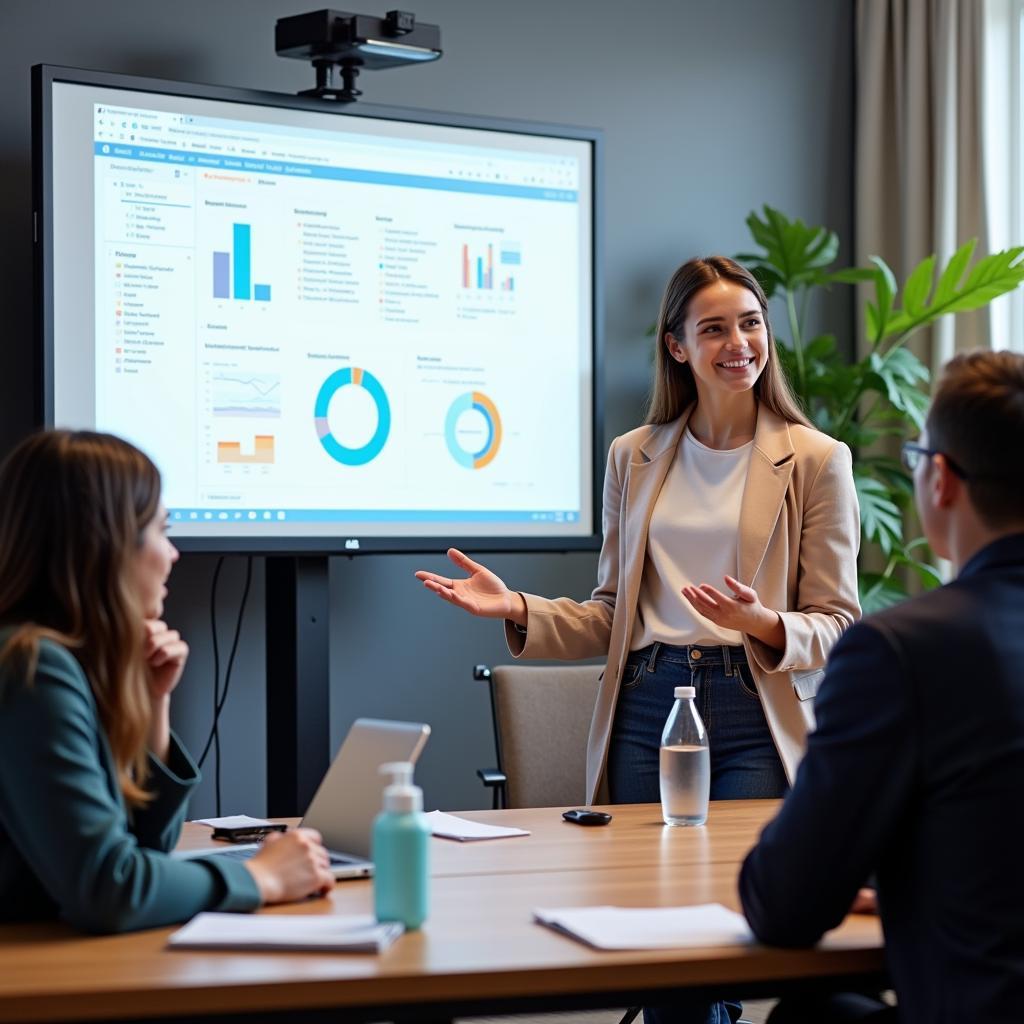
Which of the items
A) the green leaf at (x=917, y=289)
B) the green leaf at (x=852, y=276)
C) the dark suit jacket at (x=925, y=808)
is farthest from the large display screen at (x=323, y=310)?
the dark suit jacket at (x=925, y=808)

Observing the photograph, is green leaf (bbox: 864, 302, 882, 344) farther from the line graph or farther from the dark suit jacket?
the dark suit jacket

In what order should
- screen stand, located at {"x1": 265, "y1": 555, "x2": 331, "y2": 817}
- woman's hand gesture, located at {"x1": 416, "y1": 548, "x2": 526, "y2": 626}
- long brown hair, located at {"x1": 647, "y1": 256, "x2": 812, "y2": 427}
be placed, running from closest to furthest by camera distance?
woman's hand gesture, located at {"x1": 416, "y1": 548, "x2": 526, "y2": 626} → long brown hair, located at {"x1": 647, "y1": 256, "x2": 812, "y2": 427} → screen stand, located at {"x1": 265, "y1": 555, "x2": 331, "y2": 817}

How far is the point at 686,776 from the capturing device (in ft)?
7.45

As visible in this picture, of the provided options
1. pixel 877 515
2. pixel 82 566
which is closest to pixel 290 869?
pixel 82 566

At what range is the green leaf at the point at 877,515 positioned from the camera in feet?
13.8

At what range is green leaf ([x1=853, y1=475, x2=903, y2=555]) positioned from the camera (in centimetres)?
421

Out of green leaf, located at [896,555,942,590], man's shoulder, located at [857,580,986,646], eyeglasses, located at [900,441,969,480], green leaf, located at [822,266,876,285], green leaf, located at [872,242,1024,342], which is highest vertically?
green leaf, located at [822,266,876,285]

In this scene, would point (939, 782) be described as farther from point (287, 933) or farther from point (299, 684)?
point (299, 684)

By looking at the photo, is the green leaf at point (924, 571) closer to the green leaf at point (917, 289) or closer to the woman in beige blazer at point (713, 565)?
the green leaf at point (917, 289)

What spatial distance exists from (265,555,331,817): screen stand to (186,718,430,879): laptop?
1.68m

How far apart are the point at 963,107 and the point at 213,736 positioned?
117 inches

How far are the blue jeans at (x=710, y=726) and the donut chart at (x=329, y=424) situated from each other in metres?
1.27

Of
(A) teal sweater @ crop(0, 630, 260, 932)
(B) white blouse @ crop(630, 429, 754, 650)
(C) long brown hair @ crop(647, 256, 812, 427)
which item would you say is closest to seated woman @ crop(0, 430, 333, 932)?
(A) teal sweater @ crop(0, 630, 260, 932)

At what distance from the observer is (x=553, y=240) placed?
4086mm
